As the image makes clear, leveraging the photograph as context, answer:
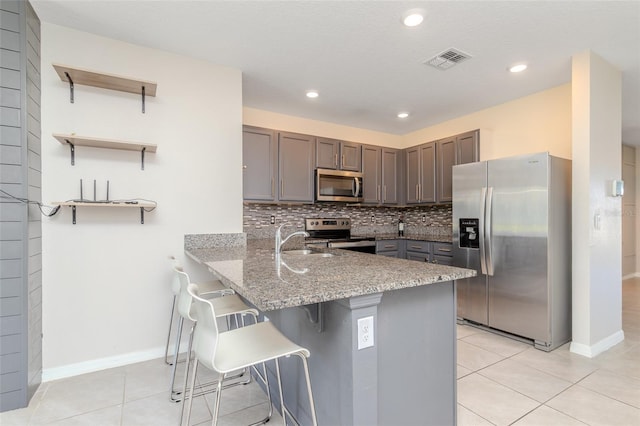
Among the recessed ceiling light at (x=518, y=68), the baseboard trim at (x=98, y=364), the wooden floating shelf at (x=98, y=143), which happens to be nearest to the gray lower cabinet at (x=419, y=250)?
the recessed ceiling light at (x=518, y=68)

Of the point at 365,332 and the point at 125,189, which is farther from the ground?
the point at 125,189

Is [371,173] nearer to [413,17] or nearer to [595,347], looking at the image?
[413,17]

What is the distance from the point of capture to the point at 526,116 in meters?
3.66

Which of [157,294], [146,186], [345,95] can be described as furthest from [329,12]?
[157,294]

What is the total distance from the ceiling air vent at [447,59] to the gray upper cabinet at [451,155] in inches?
50.6

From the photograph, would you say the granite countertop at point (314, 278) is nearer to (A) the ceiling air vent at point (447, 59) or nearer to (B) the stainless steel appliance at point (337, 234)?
(A) the ceiling air vent at point (447, 59)

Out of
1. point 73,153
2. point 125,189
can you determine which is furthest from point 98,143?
point 125,189

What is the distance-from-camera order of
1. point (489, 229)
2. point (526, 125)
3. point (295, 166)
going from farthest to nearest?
1. point (295, 166)
2. point (526, 125)
3. point (489, 229)

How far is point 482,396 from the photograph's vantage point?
2.10m

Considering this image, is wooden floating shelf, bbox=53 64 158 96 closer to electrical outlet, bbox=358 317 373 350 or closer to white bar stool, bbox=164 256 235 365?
white bar stool, bbox=164 256 235 365

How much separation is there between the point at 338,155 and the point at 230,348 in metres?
3.34

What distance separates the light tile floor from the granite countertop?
93 centimetres

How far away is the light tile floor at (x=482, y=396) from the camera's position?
1.88m

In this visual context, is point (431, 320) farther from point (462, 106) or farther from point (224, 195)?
point (462, 106)
